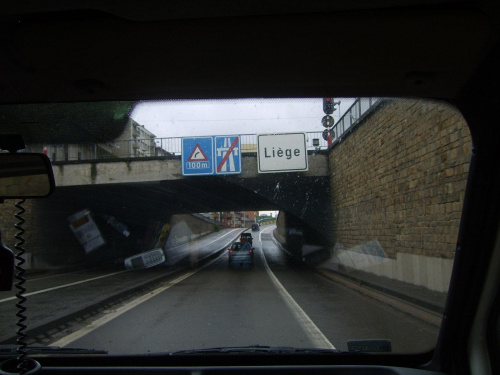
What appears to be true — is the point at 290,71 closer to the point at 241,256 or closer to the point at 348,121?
the point at 348,121

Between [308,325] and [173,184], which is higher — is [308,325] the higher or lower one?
the lower one

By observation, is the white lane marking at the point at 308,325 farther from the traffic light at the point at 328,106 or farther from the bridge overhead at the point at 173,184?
the bridge overhead at the point at 173,184

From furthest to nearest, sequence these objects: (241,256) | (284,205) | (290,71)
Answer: (284,205), (241,256), (290,71)

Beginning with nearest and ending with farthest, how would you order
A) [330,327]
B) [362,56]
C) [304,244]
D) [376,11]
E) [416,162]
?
[376,11], [362,56], [330,327], [416,162], [304,244]

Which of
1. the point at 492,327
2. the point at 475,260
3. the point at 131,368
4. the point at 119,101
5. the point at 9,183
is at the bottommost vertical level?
the point at 131,368

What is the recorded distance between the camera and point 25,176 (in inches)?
110

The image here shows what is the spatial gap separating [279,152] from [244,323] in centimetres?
1041

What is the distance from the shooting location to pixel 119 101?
328 cm

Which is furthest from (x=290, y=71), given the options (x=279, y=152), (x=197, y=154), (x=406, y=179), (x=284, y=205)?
(x=284, y=205)

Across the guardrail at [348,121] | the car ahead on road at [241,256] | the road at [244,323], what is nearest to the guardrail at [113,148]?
the guardrail at [348,121]

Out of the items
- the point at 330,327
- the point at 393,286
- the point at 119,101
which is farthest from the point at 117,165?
the point at 119,101

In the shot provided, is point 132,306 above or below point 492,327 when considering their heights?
below

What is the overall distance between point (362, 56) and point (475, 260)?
1503mm

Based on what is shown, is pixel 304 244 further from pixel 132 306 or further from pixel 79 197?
pixel 132 306
